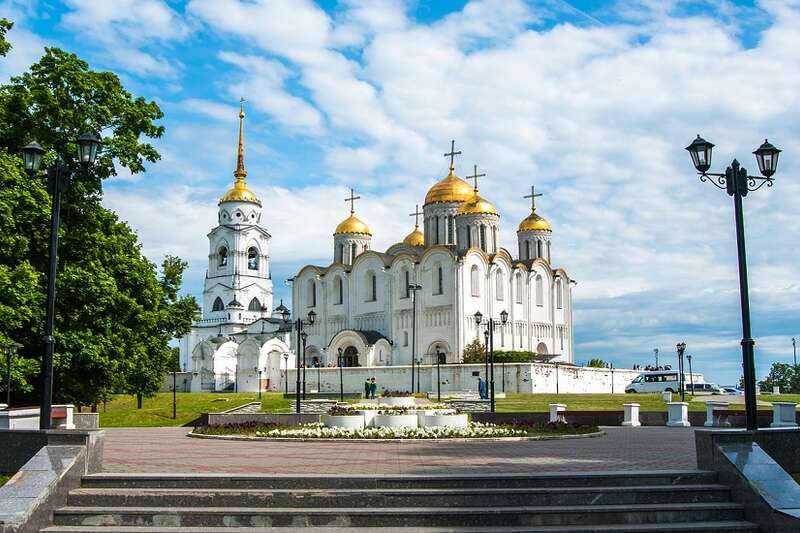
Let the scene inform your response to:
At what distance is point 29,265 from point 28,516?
1296cm

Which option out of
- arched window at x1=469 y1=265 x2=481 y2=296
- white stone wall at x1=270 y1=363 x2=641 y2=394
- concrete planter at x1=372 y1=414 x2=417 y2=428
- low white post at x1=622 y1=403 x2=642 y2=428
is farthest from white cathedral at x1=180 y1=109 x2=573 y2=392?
concrete planter at x1=372 y1=414 x2=417 y2=428

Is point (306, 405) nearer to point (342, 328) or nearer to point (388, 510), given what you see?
point (388, 510)

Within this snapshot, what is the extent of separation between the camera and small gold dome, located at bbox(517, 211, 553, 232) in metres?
77.1

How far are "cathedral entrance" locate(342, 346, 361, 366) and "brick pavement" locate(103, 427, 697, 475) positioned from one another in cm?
4919

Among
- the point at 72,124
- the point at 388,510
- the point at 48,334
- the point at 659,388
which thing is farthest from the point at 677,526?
the point at 659,388

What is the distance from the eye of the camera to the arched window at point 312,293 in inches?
3051

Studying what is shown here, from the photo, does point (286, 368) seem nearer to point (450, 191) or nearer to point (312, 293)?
point (312, 293)

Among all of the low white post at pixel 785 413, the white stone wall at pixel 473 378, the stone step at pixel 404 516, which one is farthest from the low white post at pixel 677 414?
the white stone wall at pixel 473 378

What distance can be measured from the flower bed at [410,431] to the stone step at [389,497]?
8653mm

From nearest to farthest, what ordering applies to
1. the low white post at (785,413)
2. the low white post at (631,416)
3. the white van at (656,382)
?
the low white post at (785,413) → the low white post at (631,416) → the white van at (656,382)

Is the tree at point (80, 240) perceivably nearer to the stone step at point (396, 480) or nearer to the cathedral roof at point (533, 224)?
the stone step at point (396, 480)

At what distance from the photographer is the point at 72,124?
24.0 meters

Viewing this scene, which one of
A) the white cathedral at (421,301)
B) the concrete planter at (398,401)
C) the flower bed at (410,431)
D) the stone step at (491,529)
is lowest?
the stone step at (491,529)

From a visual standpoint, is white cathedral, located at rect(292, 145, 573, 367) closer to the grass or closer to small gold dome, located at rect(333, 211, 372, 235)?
small gold dome, located at rect(333, 211, 372, 235)
